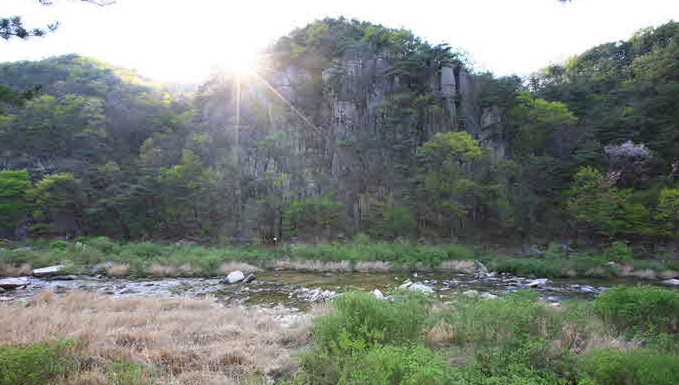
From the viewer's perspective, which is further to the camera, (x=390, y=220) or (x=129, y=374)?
(x=390, y=220)

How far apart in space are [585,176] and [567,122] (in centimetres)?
891

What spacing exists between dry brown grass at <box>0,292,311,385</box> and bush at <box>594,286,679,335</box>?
519cm

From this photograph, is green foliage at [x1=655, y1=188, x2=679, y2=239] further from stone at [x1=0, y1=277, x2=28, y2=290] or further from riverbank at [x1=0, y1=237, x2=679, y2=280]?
stone at [x1=0, y1=277, x2=28, y2=290]

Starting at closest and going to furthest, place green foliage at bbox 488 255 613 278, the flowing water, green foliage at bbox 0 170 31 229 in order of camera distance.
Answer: the flowing water < green foliage at bbox 488 255 613 278 < green foliage at bbox 0 170 31 229

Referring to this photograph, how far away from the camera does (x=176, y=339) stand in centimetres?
500

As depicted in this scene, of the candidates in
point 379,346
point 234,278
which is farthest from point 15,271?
point 379,346

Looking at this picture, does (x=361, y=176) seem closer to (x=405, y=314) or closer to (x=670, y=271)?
(x=670, y=271)

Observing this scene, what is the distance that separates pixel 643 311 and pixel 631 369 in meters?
2.49

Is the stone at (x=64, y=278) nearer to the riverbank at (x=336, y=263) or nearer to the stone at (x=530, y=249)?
the riverbank at (x=336, y=263)

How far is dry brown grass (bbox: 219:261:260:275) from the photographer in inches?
659

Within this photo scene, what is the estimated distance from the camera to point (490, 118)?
108 feet

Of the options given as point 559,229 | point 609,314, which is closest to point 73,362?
point 609,314

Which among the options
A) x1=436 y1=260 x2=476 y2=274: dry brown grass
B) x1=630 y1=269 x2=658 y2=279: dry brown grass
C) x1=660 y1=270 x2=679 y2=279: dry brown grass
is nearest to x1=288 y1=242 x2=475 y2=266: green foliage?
x1=436 y1=260 x2=476 y2=274: dry brown grass

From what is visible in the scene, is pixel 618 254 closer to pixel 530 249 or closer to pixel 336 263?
pixel 530 249
